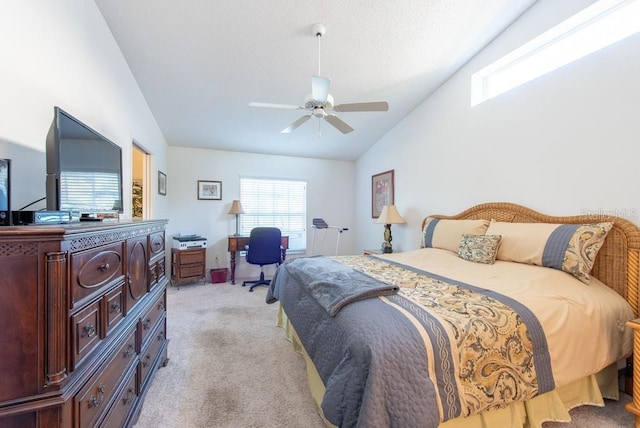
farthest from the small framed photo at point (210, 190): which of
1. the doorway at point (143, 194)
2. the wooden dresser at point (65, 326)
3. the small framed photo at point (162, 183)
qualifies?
the wooden dresser at point (65, 326)

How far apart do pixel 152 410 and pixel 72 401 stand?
3.00ft

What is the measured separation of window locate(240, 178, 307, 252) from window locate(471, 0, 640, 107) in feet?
10.9

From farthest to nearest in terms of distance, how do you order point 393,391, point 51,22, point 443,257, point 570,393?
point 443,257 < point 570,393 < point 51,22 < point 393,391

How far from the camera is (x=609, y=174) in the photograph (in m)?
1.96

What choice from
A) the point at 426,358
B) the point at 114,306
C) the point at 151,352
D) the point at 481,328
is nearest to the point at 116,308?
the point at 114,306

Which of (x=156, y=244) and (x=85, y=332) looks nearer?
(x=85, y=332)

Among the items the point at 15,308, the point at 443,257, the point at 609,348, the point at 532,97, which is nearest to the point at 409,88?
the point at 532,97

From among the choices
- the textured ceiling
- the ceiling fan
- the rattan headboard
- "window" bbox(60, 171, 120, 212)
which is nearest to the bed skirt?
the rattan headboard

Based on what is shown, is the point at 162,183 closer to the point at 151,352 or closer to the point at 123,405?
the point at 151,352

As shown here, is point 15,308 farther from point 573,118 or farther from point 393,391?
point 573,118

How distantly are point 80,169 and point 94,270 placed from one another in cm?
65

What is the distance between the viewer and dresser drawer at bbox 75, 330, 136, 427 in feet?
3.21

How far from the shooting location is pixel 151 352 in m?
1.82

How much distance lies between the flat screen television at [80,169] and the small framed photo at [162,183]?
2.32m
